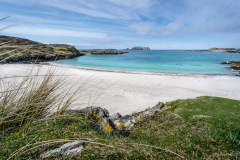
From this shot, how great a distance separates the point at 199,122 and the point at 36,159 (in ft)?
13.8

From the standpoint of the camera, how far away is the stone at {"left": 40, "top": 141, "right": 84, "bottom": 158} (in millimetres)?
1790

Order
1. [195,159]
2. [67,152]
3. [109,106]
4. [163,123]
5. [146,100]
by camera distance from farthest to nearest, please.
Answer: [146,100] → [109,106] → [163,123] → [195,159] → [67,152]

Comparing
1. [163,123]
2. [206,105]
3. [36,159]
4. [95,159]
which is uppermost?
[36,159]

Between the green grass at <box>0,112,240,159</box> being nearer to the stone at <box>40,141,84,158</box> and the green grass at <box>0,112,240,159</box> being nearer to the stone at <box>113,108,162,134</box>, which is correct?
the stone at <box>40,141,84,158</box>

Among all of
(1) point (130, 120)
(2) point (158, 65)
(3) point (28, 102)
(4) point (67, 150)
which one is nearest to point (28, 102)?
(3) point (28, 102)

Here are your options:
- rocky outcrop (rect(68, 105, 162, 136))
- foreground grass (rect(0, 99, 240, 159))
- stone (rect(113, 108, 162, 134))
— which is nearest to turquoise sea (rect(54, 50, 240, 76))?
rocky outcrop (rect(68, 105, 162, 136))

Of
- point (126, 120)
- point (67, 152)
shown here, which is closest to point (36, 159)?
point (67, 152)

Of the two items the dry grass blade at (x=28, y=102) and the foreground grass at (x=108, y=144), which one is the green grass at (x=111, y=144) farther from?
the dry grass blade at (x=28, y=102)

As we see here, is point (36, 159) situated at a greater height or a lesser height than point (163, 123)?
greater

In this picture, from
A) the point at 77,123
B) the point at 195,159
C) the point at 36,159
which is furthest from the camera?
the point at 77,123

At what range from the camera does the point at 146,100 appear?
36.3 feet

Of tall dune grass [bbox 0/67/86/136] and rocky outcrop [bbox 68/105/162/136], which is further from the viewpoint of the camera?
rocky outcrop [bbox 68/105/162/136]

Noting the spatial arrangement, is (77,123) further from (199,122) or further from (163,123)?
(199,122)

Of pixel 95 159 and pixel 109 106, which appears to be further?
pixel 109 106
